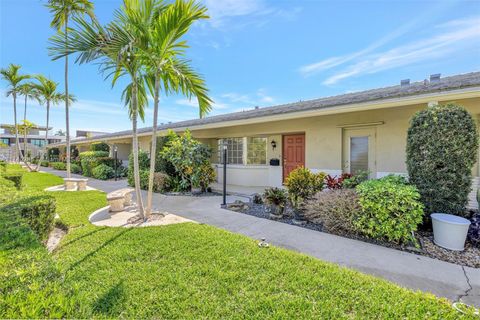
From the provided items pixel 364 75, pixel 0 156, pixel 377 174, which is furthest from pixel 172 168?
pixel 0 156

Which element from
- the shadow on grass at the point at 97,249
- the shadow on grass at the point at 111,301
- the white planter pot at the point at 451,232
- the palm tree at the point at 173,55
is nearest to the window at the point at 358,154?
the white planter pot at the point at 451,232

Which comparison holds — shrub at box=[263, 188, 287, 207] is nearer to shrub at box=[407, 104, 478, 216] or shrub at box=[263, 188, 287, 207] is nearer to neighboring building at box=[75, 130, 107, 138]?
shrub at box=[407, 104, 478, 216]

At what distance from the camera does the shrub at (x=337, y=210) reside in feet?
15.6

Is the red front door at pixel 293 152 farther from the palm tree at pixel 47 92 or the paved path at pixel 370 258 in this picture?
the palm tree at pixel 47 92

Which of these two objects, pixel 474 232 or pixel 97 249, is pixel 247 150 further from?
pixel 474 232

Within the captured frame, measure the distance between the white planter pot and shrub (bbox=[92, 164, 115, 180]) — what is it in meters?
16.7

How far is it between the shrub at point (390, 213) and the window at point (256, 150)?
21.1 ft

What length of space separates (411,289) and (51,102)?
23585 millimetres

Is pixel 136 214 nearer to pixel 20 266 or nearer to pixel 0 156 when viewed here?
pixel 20 266

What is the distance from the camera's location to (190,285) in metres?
2.89

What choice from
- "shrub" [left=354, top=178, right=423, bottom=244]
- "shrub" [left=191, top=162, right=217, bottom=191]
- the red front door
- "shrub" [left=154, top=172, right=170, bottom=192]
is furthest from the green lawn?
the red front door

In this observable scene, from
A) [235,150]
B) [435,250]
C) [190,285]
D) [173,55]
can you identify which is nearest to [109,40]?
[173,55]

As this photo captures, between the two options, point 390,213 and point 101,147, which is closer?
point 390,213

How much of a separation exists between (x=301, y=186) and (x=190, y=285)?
4140 millimetres
